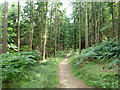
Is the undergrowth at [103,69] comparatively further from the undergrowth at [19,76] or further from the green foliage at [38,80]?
the undergrowth at [19,76]

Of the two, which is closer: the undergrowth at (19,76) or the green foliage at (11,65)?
the green foliage at (11,65)

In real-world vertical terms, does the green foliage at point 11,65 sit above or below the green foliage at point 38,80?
above

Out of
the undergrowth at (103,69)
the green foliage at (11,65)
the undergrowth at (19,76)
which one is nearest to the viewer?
the green foliage at (11,65)

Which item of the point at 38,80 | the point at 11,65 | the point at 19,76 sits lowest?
the point at 38,80

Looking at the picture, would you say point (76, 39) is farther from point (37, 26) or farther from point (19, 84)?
point (19, 84)

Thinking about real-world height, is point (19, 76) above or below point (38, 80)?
above

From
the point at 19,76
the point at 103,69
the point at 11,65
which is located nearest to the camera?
the point at 11,65

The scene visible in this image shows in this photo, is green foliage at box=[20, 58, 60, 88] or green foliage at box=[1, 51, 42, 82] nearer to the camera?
green foliage at box=[1, 51, 42, 82]

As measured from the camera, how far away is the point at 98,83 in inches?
197

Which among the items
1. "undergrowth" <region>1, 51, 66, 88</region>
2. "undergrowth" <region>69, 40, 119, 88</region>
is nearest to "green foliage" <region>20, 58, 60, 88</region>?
"undergrowth" <region>1, 51, 66, 88</region>

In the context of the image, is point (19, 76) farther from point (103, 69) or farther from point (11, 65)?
point (103, 69)

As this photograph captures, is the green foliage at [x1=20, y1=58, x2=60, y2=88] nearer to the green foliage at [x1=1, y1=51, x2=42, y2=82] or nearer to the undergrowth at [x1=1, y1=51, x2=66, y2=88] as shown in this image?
the undergrowth at [x1=1, y1=51, x2=66, y2=88]

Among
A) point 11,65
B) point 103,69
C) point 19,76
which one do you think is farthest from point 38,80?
point 103,69

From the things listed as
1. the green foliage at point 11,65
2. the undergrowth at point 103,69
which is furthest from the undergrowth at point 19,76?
the undergrowth at point 103,69
